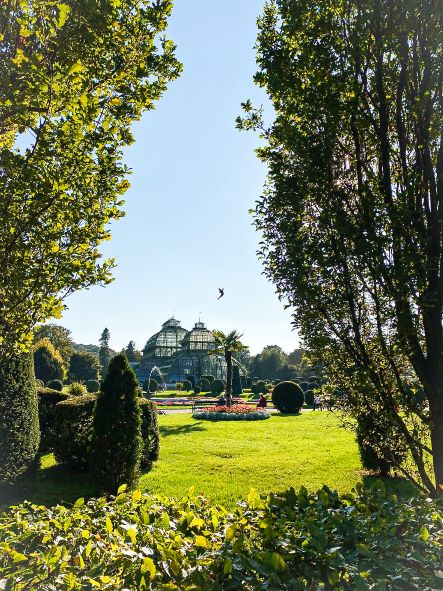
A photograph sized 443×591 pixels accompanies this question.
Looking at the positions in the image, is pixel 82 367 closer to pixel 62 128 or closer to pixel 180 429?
pixel 180 429

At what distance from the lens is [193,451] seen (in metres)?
14.2

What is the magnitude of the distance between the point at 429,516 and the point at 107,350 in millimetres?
109373

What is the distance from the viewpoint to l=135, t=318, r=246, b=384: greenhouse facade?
63594mm

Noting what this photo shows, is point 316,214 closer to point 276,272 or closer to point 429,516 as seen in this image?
point 276,272

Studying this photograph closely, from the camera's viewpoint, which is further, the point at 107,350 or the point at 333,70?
the point at 107,350

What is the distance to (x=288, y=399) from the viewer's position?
94.5ft

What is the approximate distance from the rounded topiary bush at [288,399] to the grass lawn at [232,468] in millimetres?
10088

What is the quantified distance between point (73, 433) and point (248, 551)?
32.6ft

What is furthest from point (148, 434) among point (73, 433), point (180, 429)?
point (180, 429)

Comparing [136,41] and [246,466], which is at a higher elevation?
[136,41]

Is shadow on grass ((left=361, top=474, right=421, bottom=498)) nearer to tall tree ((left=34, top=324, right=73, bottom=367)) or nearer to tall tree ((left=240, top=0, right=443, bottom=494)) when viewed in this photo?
tall tree ((left=240, top=0, right=443, bottom=494))

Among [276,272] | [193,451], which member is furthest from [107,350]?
[276,272]

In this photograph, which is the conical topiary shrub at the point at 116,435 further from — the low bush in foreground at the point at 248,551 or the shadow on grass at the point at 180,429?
the shadow on grass at the point at 180,429

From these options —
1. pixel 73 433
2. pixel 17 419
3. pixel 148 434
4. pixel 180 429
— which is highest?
pixel 17 419
